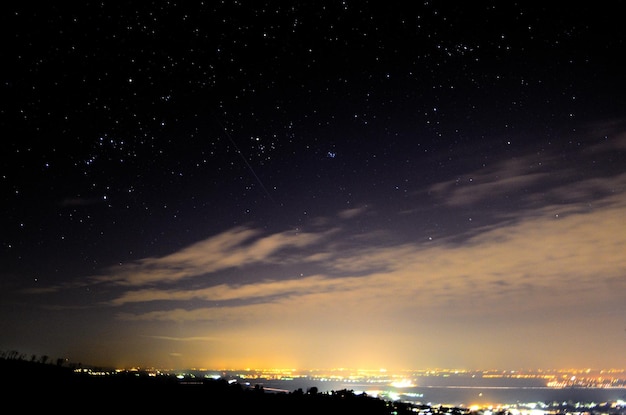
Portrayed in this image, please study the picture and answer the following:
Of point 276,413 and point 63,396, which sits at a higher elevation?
point 63,396

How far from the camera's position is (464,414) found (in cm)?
2383

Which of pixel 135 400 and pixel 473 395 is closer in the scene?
pixel 135 400

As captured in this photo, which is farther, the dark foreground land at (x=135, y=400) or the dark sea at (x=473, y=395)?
the dark sea at (x=473, y=395)

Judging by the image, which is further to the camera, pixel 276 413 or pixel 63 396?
pixel 276 413

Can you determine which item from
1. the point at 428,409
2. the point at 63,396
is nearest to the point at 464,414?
the point at 428,409

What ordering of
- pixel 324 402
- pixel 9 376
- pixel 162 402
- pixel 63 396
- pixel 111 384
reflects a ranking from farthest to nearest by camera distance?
pixel 324 402
pixel 111 384
pixel 9 376
pixel 162 402
pixel 63 396

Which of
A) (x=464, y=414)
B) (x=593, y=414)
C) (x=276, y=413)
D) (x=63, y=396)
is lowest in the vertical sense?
(x=593, y=414)

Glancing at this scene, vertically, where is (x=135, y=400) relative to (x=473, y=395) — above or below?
above

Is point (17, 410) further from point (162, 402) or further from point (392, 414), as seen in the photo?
point (392, 414)

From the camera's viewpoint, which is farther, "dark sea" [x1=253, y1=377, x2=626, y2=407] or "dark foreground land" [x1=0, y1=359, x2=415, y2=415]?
"dark sea" [x1=253, y1=377, x2=626, y2=407]

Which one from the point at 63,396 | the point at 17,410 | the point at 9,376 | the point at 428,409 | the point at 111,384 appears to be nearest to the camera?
the point at 17,410

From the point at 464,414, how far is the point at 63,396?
21.1 meters

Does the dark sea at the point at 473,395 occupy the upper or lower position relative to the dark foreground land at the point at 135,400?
lower

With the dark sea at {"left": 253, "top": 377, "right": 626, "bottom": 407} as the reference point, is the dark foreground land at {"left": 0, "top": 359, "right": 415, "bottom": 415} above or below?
above
